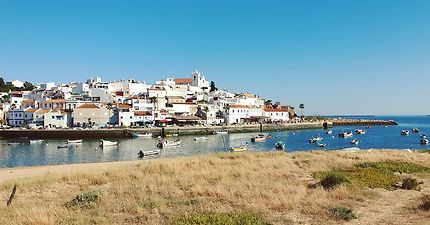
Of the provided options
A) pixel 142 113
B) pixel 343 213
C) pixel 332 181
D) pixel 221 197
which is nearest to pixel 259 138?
pixel 142 113

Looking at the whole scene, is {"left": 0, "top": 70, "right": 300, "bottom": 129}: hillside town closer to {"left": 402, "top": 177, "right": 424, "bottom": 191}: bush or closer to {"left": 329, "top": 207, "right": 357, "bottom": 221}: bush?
{"left": 402, "top": 177, "right": 424, "bottom": 191}: bush

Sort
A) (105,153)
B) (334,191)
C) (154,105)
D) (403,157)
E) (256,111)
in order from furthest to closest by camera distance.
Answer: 1. (256,111)
2. (154,105)
3. (105,153)
4. (403,157)
5. (334,191)

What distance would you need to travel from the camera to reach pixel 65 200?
47.0ft

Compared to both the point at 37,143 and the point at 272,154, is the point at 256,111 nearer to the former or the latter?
the point at 37,143

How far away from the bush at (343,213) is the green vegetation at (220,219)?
2524 millimetres

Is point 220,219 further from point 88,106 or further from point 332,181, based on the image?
point 88,106

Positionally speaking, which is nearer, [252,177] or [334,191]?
[334,191]

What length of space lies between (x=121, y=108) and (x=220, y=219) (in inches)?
3618

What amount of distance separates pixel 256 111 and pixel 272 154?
335 feet

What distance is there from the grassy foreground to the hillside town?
256ft

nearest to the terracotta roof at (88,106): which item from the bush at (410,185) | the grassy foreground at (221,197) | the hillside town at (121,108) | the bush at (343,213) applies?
the hillside town at (121,108)

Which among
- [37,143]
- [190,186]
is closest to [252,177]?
[190,186]

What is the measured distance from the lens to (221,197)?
1363 cm

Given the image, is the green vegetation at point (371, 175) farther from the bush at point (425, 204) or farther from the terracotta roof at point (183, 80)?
the terracotta roof at point (183, 80)
